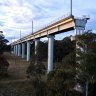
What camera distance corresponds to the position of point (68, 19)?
67250 mm

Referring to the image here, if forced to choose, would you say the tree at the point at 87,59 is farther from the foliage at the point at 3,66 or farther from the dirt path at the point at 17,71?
the foliage at the point at 3,66

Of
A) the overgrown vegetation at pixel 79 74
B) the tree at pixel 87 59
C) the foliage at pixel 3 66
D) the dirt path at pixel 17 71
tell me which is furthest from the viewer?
the dirt path at pixel 17 71

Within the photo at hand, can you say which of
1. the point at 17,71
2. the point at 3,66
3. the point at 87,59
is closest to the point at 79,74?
the point at 87,59

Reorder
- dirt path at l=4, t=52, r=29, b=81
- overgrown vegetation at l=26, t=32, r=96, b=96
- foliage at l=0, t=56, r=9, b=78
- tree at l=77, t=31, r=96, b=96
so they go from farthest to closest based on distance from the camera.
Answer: dirt path at l=4, t=52, r=29, b=81, foliage at l=0, t=56, r=9, b=78, overgrown vegetation at l=26, t=32, r=96, b=96, tree at l=77, t=31, r=96, b=96

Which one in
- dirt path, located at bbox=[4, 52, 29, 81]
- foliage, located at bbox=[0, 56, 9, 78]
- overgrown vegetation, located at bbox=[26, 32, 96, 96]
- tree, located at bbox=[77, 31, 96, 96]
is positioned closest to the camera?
tree, located at bbox=[77, 31, 96, 96]

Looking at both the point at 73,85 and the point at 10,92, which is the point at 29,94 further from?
the point at 73,85

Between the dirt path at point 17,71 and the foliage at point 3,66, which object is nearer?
the foliage at point 3,66

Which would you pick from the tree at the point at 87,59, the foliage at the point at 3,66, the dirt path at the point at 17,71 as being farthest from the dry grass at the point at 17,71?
the tree at the point at 87,59

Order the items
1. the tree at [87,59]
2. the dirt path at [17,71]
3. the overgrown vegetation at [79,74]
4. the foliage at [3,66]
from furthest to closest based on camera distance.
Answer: the dirt path at [17,71]
the foliage at [3,66]
the overgrown vegetation at [79,74]
the tree at [87,59]

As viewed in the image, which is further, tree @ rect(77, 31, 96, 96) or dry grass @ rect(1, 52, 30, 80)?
dry grass @ rect(1, 52, 30, 80)

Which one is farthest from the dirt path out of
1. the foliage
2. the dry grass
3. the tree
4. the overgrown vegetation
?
the tree

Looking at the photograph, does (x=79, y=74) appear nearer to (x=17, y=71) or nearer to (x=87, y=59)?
(x=87, y=59)

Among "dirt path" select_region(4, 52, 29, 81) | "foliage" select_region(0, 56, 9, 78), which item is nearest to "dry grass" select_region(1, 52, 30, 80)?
"dirt path" select_region(4, 52, 29, 81)

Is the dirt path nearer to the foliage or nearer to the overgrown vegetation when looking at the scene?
the foliage
